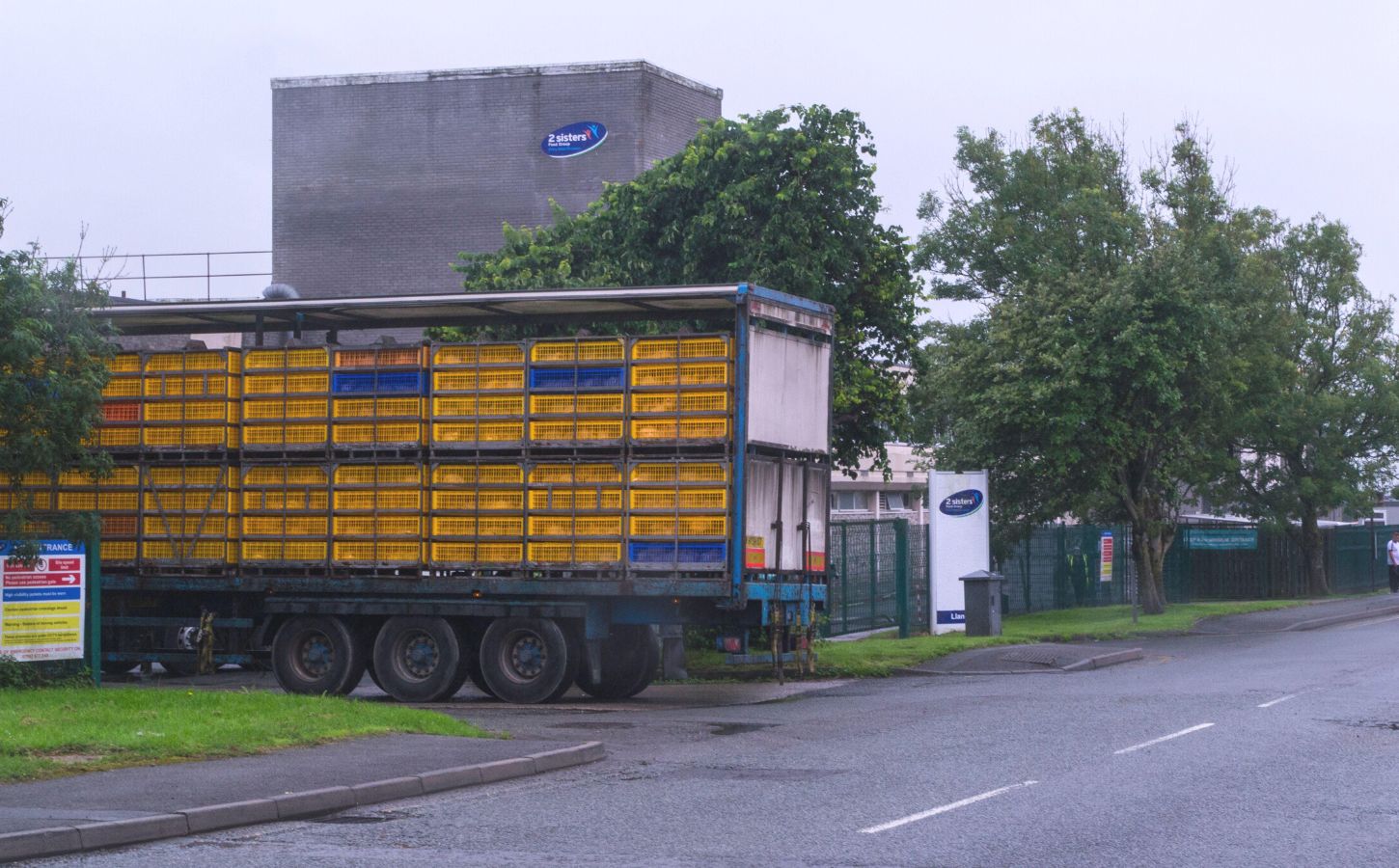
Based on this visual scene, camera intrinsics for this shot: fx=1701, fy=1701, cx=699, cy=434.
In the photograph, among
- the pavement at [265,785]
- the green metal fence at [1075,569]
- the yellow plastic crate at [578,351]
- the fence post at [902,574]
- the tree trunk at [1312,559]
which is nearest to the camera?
the pavement at [265,785]

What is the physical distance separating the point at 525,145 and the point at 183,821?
34.3 metres

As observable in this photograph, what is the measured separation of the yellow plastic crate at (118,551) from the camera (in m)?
19.8

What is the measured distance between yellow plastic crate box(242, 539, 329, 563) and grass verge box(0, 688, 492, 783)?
270cm

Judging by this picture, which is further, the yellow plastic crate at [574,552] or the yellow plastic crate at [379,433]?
the yellow plastic crate at [379,433]

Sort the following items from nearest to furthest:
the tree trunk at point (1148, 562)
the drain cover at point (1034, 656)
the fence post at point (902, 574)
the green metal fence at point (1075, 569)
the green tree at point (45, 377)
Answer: the green tree at point (45, 377) < the drain cover at point (1034, 656) < the fence post at point (902, 574) < the green metal fence at point (1075, 569) < the tree trunk at point (1148, 562)

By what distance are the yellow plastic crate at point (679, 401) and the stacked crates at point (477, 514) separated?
5.19 feet

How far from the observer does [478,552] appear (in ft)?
60.7

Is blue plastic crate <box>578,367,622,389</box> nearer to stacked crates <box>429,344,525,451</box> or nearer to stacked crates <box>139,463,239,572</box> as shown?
stacked crates <box>429,344,525,451</box>

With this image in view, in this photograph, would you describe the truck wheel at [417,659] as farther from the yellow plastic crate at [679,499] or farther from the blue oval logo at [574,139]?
the blue oval logo at [574,139]

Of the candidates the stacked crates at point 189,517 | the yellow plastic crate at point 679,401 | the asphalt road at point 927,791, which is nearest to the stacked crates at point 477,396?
the yellow plastic crate at point 679,401

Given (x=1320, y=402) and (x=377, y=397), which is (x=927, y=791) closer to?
(x=377, y=397)

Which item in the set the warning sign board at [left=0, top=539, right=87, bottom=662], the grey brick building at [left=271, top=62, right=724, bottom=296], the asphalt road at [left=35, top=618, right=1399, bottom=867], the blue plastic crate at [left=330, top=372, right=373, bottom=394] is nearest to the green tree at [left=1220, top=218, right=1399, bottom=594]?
the grey brick building at [left=271, top=62, right=724, bottom=296]

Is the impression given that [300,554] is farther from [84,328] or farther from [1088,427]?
[1088,427]

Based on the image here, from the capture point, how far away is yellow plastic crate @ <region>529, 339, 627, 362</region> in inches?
712
